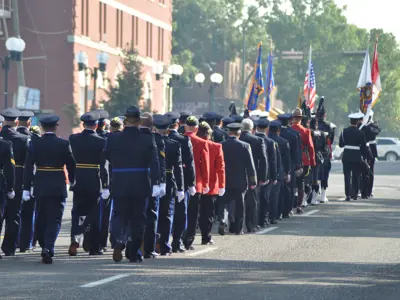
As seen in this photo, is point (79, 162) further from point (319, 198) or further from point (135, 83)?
point (135, 83)

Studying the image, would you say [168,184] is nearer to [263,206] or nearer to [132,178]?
[132,178]

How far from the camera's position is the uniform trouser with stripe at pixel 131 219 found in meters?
16.0

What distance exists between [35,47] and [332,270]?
45.0 meters

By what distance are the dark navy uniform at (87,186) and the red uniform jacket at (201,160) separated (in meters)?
1.88

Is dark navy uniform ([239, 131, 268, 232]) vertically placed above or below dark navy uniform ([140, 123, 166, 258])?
above

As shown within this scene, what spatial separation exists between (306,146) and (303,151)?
12cm

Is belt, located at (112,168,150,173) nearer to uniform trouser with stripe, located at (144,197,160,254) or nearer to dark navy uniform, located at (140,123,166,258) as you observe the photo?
dark navy uniform, located at (140,123,166,258)

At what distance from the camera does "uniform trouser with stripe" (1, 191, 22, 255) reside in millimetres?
17125

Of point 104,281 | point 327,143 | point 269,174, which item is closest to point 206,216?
point 269,174

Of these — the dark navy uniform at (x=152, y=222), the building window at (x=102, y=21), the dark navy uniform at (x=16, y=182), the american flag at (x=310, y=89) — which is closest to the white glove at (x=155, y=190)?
the dark navy uniform at (x=152, y=222)

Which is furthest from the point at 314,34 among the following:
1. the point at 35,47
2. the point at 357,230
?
the point at 357,230

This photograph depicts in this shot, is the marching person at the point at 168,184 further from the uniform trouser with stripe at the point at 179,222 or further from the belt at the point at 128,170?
the belt at the point at 128,170

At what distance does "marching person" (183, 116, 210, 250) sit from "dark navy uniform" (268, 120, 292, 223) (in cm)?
465

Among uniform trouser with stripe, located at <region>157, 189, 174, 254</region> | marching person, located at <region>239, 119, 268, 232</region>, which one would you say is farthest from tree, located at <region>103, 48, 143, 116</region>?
uniform trouser with stripe, located at <region>157, 189, 174, 254</region>
